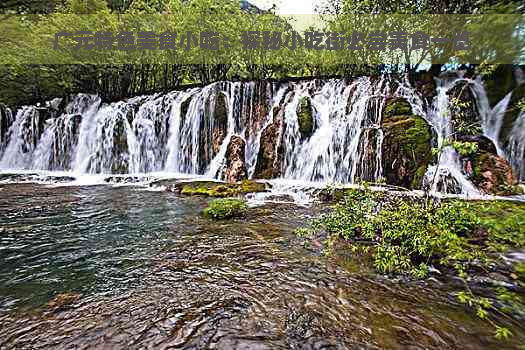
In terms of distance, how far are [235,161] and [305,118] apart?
358 cm

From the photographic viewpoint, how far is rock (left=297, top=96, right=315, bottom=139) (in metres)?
13.8

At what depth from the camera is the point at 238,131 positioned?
15.9 m

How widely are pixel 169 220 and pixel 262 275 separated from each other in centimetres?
365

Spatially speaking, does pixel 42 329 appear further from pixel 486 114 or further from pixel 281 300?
pixel 486 114

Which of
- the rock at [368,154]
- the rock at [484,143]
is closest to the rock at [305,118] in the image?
the rock at [368,154]

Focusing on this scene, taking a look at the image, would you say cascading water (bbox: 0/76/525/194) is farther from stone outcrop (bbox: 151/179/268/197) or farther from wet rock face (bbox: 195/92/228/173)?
stone outcrop (bbox: 151/179/268/197)

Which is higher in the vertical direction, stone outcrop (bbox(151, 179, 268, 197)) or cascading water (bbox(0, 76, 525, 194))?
cascading water (bbox(0, 76, 525, 194))

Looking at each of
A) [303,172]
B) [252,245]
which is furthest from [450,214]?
[303,172]

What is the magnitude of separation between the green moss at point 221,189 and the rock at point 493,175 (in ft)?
21.6

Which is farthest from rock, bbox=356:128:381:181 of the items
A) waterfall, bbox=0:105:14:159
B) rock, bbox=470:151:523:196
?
waterfall, bbox=0:105:14:159

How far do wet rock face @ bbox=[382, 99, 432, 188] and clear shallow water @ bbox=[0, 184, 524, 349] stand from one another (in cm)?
549

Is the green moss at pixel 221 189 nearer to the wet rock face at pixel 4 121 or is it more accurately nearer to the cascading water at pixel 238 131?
the cascading water at pixel 238 131

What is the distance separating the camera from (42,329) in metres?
3.28

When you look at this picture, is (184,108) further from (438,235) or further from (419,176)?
(438,235)
